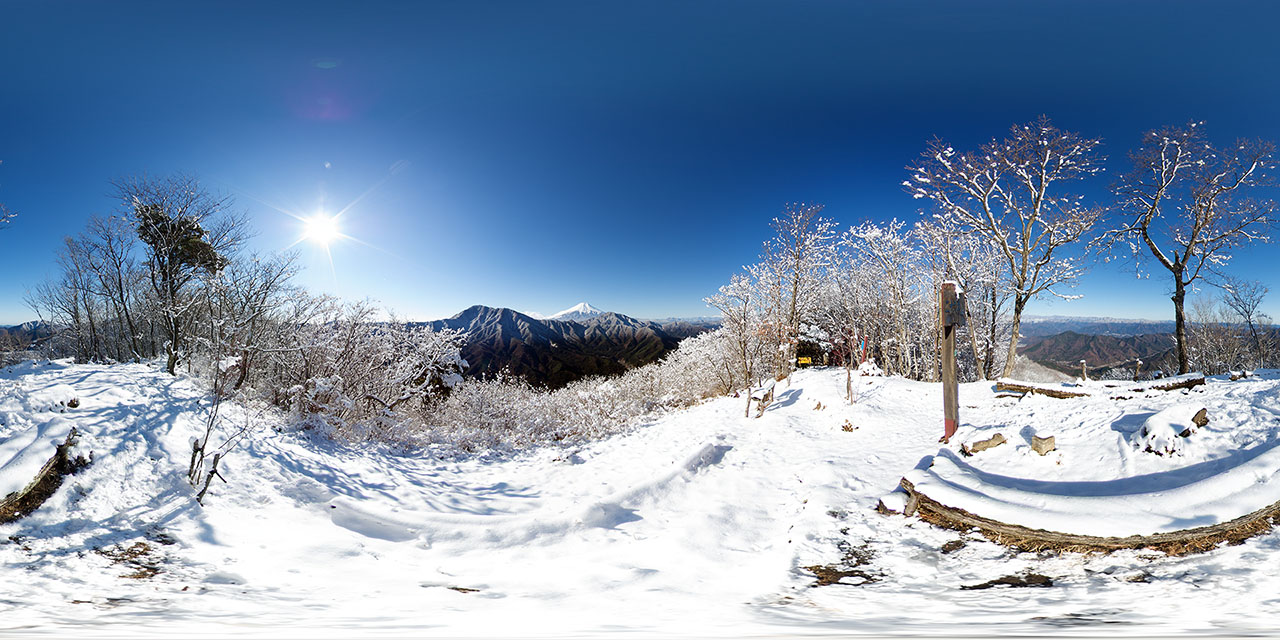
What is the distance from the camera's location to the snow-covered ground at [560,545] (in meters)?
2.93

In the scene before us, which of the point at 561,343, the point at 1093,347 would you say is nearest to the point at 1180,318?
the point at 1093,347

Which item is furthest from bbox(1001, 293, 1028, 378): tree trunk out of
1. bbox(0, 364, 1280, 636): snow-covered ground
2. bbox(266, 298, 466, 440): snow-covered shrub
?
bbox(266, 298, 466, 440): snow-covered shrub

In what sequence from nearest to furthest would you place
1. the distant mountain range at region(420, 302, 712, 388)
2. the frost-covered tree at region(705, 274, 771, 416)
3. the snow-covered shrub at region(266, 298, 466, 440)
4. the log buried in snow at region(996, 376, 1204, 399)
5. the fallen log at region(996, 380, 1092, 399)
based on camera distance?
the log buried in snow at region(996, 376, 1204, 399), the fallen log at region(996, 380, 1092, 399), the snow-covered shrub at region(266, 298, 466, 440), the frost-covered tree at region(705, 274, 771, 416), the distant mountain range at region(420, 302, 712, 388)

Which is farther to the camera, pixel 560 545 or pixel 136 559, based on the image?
pixel 560 545

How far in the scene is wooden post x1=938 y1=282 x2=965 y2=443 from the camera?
7652 mm

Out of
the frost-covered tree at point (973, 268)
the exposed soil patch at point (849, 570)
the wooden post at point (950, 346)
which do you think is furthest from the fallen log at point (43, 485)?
the frost-covered tree at point (973, 268)

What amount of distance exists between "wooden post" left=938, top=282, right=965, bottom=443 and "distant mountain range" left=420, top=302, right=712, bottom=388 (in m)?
51.2

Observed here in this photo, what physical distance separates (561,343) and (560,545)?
113269 millimetres

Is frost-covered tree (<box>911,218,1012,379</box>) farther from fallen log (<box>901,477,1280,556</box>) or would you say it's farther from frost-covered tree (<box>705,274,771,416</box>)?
fallen log (<box>901,477,1280,556</box>)

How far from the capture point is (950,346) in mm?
7988

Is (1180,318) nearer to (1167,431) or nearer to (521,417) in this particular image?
(1167,431)

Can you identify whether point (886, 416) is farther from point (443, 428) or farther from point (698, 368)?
point (698, 368)

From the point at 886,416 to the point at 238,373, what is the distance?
14.6 meters

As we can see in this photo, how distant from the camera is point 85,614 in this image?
301 centimetres
